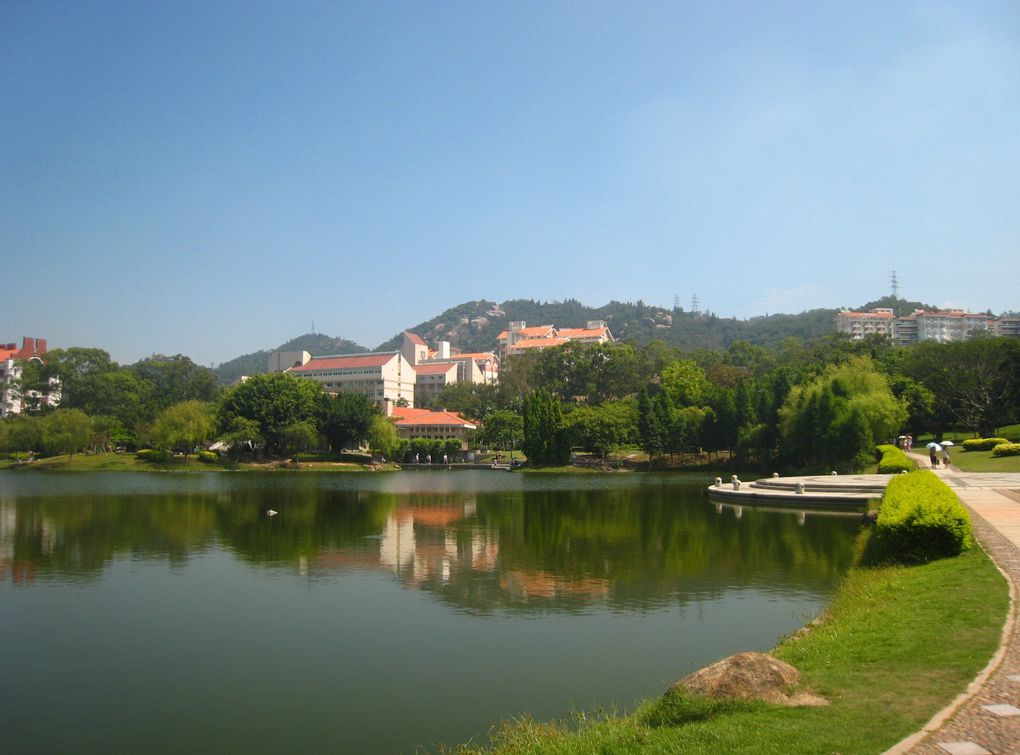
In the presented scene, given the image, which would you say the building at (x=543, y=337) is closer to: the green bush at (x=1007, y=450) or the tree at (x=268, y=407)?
the tree at (x=268, y=407)

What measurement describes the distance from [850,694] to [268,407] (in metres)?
65.5

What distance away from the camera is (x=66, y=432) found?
68.4 m

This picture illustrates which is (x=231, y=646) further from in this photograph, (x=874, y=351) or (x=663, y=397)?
(x=874, y=351)

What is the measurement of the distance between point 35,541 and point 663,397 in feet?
175

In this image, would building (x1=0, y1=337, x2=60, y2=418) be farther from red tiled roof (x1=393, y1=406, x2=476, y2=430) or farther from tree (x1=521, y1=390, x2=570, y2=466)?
tree (x1=521, y1=390, x2=570, y2=466)

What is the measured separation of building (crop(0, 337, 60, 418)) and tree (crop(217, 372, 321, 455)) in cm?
3666

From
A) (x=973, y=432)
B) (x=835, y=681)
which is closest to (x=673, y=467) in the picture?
(x=973, y=432)

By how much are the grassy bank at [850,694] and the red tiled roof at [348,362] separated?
11529cm

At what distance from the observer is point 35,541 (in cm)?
2170

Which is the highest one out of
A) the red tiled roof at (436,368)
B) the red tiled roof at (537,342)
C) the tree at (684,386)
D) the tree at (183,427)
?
the red tiled roof at (537,342)

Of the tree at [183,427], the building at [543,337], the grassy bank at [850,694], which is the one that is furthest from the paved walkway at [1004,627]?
the building at [543,337]

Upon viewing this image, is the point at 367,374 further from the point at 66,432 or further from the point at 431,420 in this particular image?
the point at 66,432

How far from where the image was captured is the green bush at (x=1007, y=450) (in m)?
38.4

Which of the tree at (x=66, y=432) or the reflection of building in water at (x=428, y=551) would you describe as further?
the tree at (x=66, y=432)
